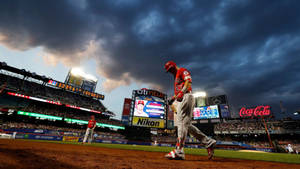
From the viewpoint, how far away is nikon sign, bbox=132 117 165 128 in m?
31.8

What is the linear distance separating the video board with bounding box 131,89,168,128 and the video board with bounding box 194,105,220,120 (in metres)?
11.8

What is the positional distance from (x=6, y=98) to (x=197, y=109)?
145ft

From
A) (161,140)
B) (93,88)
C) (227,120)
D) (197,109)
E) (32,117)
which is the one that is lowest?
(161,140)

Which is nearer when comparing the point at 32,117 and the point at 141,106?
the point at 32,117

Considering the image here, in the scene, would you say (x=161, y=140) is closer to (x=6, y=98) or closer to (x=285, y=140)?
(x=285, y=140)

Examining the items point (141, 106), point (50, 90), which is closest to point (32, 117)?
point (50, 90)

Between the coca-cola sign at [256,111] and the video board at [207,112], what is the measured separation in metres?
6.46

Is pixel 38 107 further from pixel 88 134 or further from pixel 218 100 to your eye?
pixel 218 100

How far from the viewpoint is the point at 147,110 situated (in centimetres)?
3347

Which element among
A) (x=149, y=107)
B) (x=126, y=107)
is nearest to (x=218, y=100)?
(x=149, y=107)

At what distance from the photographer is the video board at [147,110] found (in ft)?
105

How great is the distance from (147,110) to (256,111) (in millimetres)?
27058

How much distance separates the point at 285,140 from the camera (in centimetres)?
3156

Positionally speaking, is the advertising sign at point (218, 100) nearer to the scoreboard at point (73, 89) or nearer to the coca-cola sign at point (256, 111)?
the coca-cola sign at point (256, 111)
